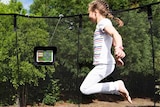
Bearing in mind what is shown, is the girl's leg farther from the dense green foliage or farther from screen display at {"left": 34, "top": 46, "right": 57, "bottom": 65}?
the dense green foliage

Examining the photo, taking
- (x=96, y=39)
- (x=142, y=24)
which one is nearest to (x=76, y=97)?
(x=142, y=24)

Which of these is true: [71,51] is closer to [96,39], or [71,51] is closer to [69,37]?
[69,37]

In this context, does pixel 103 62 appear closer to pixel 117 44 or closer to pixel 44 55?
pixel 117 44

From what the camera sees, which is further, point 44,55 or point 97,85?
point 44,55

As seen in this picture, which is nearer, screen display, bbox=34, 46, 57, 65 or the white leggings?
the white leggings

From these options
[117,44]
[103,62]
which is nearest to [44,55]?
[103,62]

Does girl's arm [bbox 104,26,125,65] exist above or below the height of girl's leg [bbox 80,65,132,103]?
above

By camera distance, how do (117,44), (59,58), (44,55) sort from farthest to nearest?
(59,58) → (44,55) → (117,44)

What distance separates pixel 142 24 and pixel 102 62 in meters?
2.74

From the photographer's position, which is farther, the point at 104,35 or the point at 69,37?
the point at 69,37

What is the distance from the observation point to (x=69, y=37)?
5.41 m

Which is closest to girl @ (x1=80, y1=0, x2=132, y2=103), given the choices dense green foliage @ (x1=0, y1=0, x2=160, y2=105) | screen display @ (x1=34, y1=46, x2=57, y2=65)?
screen display @ (x1=34, y1=46, x2=57, y2=65)

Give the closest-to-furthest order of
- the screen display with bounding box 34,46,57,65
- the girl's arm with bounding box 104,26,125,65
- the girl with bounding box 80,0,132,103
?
the girl's arm with bounding box 104,26,125,65 → the girl with bounding box 80,0,132,103 → the screen display with bounding box 34,46,57,65

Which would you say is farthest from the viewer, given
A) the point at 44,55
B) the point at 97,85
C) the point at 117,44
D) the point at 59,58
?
the point at 59,58
